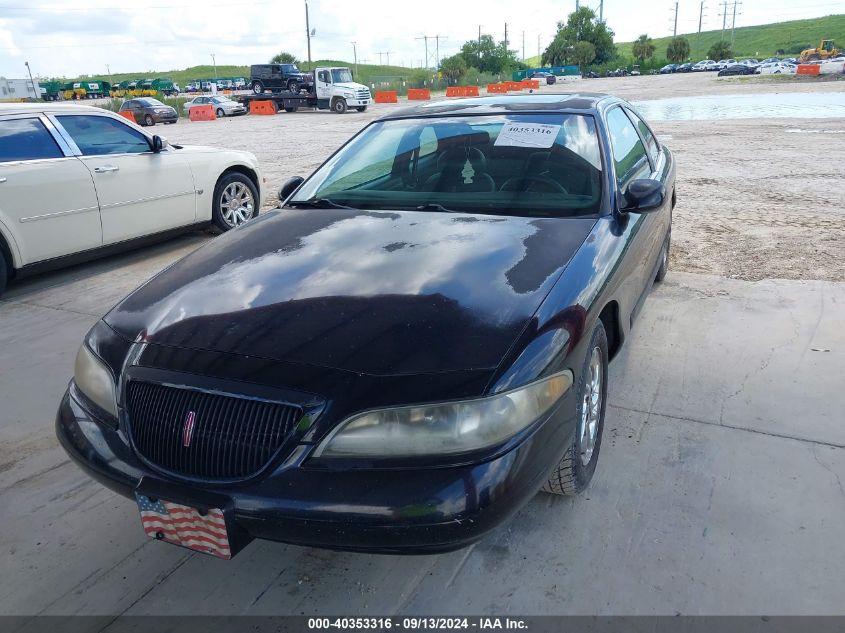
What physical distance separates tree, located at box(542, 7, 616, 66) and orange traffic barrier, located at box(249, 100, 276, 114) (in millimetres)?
77801

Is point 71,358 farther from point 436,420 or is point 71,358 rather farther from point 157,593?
point 436,420

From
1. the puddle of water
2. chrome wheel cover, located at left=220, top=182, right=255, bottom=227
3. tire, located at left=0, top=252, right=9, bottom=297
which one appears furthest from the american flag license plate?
the puddle of water

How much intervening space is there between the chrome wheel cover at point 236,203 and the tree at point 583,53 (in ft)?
335

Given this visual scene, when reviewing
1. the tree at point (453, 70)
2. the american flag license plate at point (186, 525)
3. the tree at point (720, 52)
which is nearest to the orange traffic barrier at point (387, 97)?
the tree at point (453, 70)

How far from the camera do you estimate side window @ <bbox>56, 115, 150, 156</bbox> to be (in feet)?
20.1

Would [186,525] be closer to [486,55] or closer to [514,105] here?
[514,105]

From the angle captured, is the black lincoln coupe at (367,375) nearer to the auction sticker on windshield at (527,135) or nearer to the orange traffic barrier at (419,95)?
the auction sticker on windshield at (527,135)

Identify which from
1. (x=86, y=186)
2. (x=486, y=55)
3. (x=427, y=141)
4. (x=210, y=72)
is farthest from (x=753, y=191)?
(x=210, y=72)

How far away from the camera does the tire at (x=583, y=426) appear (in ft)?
8.18

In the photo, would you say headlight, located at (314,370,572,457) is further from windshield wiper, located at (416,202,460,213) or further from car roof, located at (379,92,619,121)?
car roof, located at (379,92,619,121)

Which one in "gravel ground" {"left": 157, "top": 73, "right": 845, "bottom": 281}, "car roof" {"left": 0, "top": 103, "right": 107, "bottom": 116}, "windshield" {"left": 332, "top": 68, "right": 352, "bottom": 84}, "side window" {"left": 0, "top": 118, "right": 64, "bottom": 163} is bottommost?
A: "gravel ground" {"left": 157, "top": 73, "right": 845, "bottom": 281}

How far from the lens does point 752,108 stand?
22.6m

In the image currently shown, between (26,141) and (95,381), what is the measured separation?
173 inches

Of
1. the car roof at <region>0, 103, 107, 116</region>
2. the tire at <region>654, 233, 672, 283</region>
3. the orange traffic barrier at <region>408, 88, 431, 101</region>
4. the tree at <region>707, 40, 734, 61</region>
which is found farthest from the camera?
the tree at <region>707, 40, 734, 61</region>
